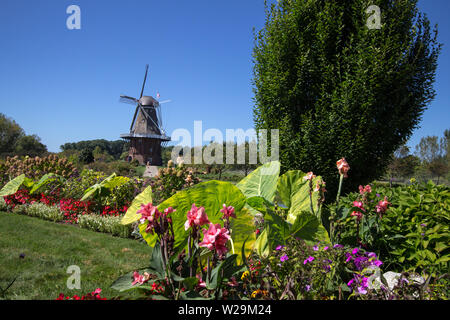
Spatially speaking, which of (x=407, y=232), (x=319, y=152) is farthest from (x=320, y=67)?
(x=407, y=232)

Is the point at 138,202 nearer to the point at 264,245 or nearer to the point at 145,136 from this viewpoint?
the point at 264,245

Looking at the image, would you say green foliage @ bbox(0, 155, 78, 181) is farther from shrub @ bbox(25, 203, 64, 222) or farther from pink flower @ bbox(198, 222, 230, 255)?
pink flower @ bbox(198, 222, 230, 255)

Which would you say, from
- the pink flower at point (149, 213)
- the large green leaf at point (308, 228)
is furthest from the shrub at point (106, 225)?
the pink flower at point (149, 213)

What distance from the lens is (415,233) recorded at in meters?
2.17

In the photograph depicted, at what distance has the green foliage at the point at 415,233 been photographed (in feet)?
6.89

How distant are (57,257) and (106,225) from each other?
6.33 ft

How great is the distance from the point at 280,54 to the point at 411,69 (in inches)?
109

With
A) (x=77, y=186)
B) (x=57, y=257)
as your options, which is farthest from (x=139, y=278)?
(x=77, y=186)

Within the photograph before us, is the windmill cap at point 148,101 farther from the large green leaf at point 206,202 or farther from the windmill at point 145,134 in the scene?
the large green leaf at point 206,202

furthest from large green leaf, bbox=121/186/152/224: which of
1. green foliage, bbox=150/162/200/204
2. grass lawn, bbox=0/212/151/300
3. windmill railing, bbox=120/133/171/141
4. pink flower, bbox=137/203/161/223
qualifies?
windmill railing, bbox=120/133/171/141

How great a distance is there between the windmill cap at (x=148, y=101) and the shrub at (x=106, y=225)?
100 feet

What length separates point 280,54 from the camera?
5.98 meters

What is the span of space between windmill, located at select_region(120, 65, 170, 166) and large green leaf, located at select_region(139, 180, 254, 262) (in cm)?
3358

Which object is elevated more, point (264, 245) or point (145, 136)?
point (145, 136)
